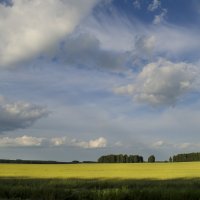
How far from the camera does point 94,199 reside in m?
17.6

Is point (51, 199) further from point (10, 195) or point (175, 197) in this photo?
point (175, 197)

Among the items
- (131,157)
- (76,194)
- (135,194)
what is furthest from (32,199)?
(131,157)

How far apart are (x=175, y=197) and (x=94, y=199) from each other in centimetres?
301

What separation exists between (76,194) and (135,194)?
92.4 inches

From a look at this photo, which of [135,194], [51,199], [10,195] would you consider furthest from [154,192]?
[10,195]

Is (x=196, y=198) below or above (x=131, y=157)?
below

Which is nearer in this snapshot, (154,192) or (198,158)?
(154,192)

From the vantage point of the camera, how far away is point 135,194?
58.8 feet

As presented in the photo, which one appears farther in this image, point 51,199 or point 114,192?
point 114,192

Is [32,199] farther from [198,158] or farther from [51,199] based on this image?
[198,158]

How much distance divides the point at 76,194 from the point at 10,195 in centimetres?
259

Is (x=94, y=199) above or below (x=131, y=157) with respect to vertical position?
below

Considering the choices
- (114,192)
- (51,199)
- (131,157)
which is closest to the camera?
(51,199)

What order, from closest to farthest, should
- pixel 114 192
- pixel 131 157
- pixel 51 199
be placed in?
pixel 51 199
pixel 114 192
pixel 131 157
